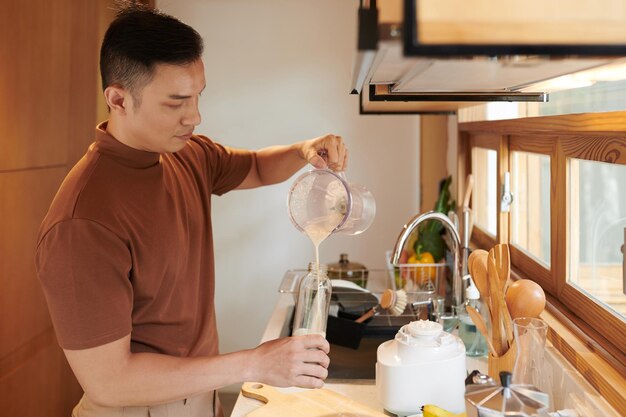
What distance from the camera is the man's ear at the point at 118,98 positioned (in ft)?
4.63

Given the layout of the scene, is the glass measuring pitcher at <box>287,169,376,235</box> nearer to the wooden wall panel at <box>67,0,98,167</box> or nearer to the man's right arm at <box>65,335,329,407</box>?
the man's right arm at <box>65,335,329,407</box>

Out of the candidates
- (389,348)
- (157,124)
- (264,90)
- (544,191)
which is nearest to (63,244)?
(157,124)

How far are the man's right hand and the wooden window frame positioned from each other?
19.3 inches

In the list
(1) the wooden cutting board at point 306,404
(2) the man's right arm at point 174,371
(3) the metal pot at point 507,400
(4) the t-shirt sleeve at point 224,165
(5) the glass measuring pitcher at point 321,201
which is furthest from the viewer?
(4) the t-shirt sleeve at point 224,165

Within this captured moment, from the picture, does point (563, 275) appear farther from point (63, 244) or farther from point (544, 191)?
point (63, 244)

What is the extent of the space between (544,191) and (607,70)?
1.05 metres

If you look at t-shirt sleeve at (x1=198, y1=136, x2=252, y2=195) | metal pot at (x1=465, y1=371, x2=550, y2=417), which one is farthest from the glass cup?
t-shirt sleeve at (x1=198, y1=136, x2=252, y2=195)

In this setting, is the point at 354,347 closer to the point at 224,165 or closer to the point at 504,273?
the point at 504,273

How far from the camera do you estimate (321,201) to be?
1562mm

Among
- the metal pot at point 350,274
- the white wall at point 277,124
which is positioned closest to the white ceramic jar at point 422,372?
the metal pot at point 350,274

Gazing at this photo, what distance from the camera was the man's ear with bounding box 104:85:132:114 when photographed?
141 cm

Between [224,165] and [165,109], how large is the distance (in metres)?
0.64

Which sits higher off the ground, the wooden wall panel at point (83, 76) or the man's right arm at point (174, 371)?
the wooden wall panel at point (83, 76)

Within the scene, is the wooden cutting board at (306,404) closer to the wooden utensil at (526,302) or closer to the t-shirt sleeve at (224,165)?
the wooden utensil at (526,302)
